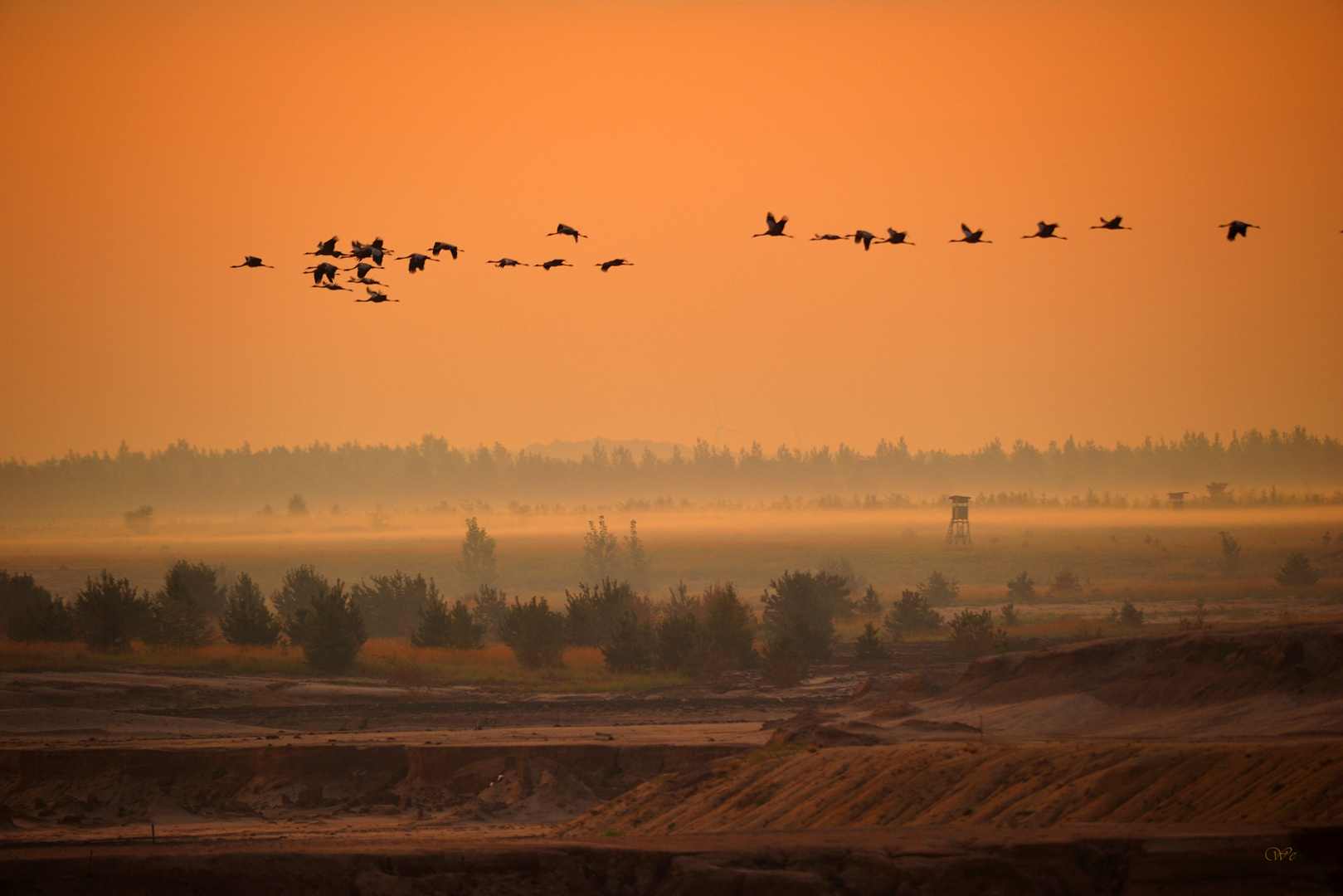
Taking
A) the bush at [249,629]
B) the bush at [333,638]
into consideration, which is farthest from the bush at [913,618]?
the bush at [249,629]

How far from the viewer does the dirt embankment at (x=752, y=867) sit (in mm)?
14469

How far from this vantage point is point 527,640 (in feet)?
163

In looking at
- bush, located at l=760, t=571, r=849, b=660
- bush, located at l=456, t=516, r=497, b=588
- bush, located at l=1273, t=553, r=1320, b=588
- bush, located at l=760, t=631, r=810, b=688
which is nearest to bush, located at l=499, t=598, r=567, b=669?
bush, located at l=760, t=631, r=810, b=688

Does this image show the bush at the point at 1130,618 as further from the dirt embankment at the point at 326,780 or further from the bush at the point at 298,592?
the bush at the point at 298,592

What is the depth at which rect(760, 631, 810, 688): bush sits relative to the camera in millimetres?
43375

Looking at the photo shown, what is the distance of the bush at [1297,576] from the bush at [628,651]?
4435 cm

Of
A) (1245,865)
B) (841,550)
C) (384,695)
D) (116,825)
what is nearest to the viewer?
(1245,865)

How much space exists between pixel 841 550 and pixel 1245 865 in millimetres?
110328

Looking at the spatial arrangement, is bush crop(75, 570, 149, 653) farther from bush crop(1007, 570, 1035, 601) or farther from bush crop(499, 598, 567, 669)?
bush crop(1007, 570, 1035, 601)

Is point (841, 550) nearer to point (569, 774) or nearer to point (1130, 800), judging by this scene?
Result: point (569, 774)

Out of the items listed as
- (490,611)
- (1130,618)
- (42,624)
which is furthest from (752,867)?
(490,611)

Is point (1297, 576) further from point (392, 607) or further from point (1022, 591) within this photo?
point (392, 607)

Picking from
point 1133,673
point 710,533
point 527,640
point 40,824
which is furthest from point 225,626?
point 710,533

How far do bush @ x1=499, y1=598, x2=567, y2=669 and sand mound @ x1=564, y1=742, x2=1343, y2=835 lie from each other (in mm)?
25937
